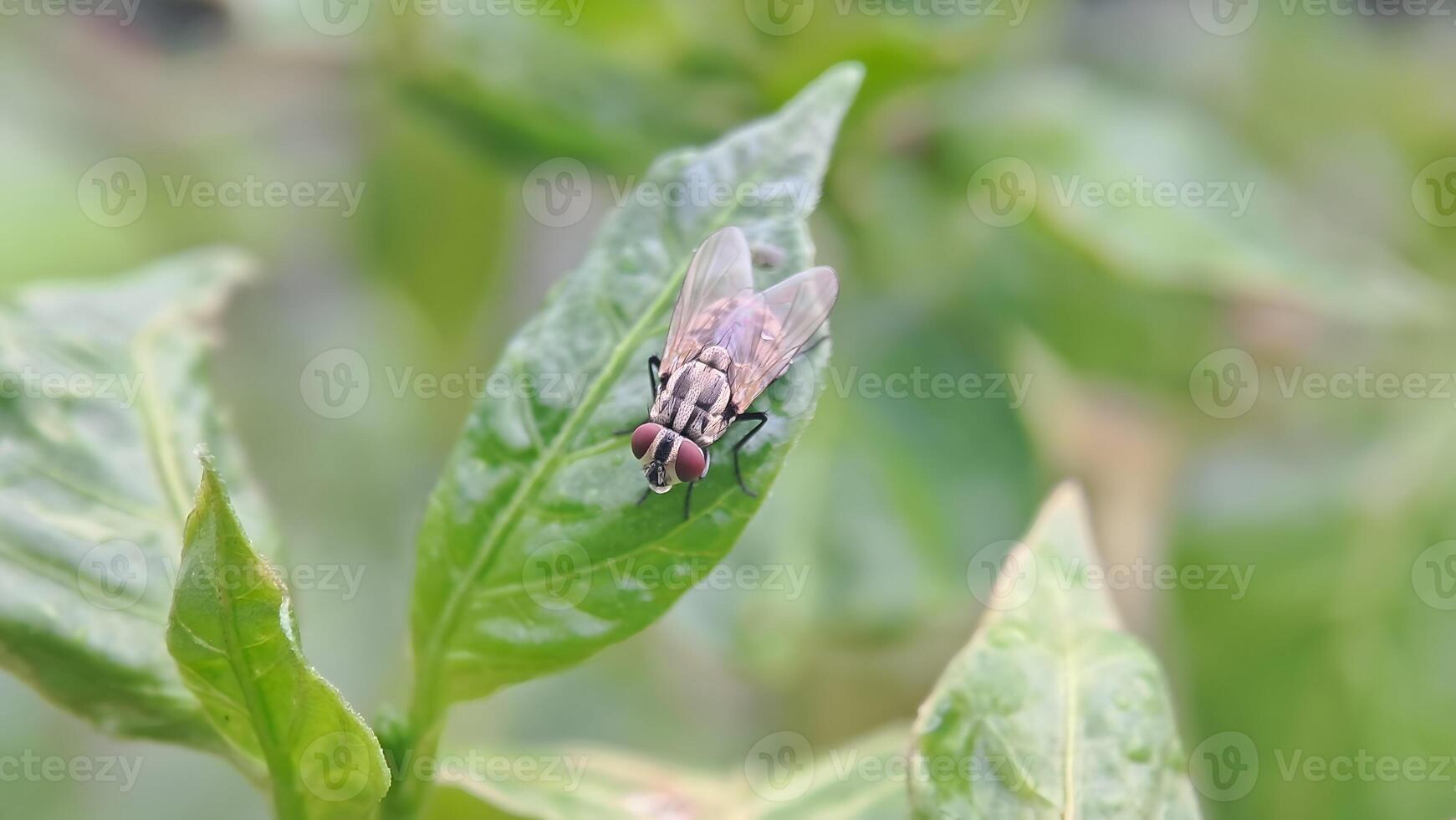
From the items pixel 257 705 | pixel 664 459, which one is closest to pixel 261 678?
pixel 257 705

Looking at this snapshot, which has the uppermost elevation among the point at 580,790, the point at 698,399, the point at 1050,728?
the point at 698,399

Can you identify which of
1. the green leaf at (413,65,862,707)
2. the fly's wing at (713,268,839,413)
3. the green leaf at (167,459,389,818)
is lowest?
the green leaf at (167,459,389,818)

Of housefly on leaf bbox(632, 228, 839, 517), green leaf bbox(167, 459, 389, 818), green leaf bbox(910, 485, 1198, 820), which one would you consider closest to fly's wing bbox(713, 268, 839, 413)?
housefly on leaf bbox(632, 228, 839, 517)

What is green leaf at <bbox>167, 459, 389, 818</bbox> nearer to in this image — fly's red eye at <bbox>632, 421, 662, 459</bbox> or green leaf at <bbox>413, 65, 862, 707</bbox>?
green leaf at <bbox>413, 65, 862, 707</bbox>

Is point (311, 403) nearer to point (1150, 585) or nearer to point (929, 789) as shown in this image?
point (1150, 585)

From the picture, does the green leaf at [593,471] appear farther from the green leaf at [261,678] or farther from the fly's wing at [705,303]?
the fly's wing at [705,303]

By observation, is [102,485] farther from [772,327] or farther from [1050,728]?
[1050,728]
